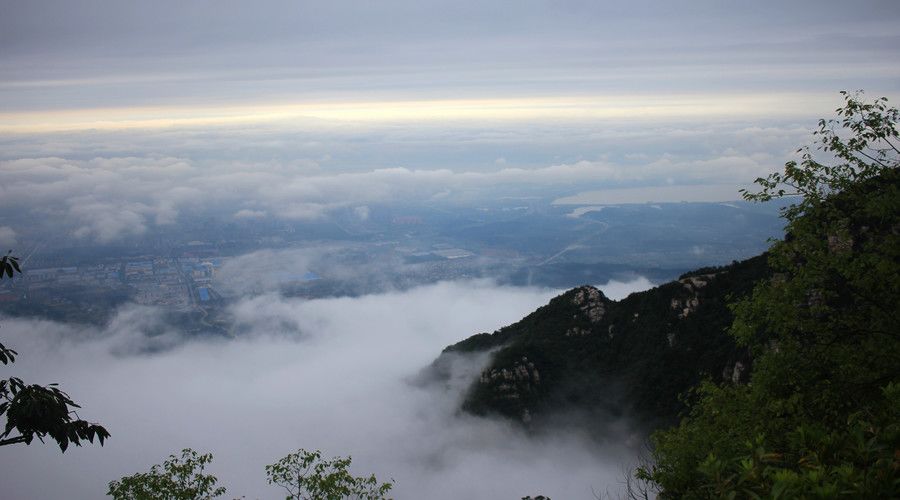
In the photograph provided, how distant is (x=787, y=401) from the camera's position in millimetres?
11438

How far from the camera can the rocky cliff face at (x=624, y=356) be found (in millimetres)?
48281

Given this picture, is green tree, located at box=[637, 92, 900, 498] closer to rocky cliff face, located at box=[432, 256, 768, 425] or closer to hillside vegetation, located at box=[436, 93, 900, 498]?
hillside vegetation, located at box=[436, 93, 900, 498]

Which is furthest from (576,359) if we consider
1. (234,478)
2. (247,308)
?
(247,308)

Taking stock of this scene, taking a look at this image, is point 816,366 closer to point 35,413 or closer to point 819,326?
point 819,326

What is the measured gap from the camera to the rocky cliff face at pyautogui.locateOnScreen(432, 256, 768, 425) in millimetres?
48281

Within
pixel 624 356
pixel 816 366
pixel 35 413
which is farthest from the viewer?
pixel 624 356

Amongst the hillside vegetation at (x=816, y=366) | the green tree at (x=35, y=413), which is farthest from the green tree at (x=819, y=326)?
the green tree at (x=35, y=413)

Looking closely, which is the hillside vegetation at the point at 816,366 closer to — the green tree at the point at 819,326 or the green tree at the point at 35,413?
the green tree at the point at 819,326

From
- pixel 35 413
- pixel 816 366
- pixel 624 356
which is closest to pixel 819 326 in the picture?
pixel 816 366

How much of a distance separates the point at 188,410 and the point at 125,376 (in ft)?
83.8

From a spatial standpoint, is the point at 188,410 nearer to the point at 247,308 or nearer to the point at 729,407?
the point at 247,308

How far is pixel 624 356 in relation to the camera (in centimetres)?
5531

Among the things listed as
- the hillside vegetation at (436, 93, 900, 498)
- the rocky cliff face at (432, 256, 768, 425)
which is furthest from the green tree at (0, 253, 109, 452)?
the rocky cliff face at (432, 256, 768, 425)

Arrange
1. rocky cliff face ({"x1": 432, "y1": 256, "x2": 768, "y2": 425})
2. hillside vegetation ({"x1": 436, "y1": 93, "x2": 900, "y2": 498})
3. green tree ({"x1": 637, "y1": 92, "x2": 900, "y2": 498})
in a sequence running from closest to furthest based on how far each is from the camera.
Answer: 1. hillside vegetation ({"x1": 436, "y1": 93, "x2": 900, "y2": 498})
2. green tree ({"x1": 637, "y1": 92, "x2": 900, "y2": 498})
3. rocky cliff face ({"x1": 432, "y1": 256, "x2": 768, "y2": 425})
